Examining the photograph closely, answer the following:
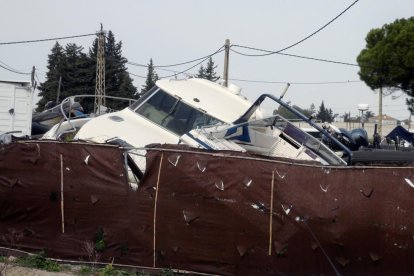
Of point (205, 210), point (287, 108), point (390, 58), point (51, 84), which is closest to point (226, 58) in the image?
point (390, 58)

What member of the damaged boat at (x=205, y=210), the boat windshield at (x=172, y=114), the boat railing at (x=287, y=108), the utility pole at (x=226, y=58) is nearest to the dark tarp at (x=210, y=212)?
the damaged boat at (x=205, y=210)

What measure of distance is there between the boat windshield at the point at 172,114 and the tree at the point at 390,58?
22347 millimetres

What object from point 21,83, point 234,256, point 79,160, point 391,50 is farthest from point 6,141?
point 391,50

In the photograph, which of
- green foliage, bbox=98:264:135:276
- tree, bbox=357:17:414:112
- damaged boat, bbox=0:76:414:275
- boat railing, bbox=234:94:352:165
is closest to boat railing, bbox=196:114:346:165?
boat railing, bbox=234:94:352:165

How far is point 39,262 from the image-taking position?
785 cm

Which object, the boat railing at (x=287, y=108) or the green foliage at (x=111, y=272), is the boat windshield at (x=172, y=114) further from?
the green foliage at (x=111, y=272)

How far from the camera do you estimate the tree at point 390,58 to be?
3073 centimetres

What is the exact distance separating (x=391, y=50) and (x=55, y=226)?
26.7m

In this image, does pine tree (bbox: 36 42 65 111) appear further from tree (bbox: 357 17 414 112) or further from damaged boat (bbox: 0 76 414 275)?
damaged boat (bbox: 0 76 414 275)

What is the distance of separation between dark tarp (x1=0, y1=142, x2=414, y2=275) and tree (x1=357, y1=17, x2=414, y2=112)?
25.3 metres

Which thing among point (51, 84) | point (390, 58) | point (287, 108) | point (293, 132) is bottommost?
point (293, 132)

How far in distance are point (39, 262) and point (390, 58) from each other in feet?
88.4

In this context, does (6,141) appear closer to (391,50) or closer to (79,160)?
(79,160)

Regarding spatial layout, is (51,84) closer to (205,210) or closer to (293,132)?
(293,132)
